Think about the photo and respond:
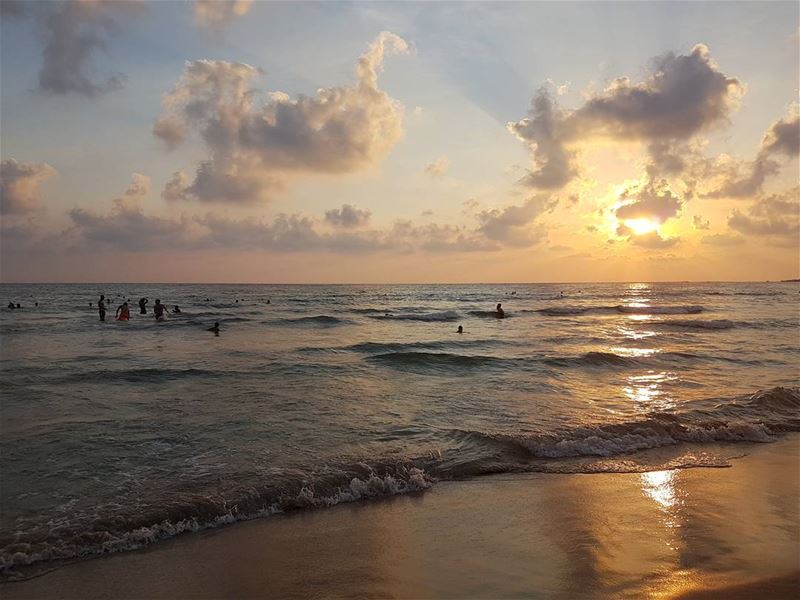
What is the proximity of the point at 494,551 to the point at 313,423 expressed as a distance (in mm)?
6761

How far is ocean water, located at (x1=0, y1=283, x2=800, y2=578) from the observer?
7.79 meters

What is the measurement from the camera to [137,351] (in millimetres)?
25219

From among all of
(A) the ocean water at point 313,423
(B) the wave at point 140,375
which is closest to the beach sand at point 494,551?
(A) the ocean water at point 313,423

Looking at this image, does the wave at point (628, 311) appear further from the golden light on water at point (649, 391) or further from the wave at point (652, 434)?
the wave at point (652, 434)

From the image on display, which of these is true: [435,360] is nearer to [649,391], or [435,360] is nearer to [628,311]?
[649,391]

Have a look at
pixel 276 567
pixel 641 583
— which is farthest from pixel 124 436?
pixel 641 583

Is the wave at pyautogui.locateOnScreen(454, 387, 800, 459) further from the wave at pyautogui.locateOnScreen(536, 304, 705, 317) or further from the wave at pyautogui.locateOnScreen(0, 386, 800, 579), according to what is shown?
the wave at pyautogui.locateOnScreen(536, 304, 705, 317)

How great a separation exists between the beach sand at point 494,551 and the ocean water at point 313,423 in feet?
2.29

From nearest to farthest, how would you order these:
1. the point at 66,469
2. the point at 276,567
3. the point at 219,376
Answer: the point at 276,567 → the point at 66,469 → the point at 219,376

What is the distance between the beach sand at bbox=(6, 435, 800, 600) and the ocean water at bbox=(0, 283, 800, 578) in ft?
2.29

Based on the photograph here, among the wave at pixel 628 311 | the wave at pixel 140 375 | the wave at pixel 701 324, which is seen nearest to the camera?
the wave at pixel 140 375

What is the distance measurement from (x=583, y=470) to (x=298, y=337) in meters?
26.5

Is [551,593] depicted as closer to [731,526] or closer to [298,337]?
[731,526]

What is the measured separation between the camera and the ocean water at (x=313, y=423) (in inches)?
307
